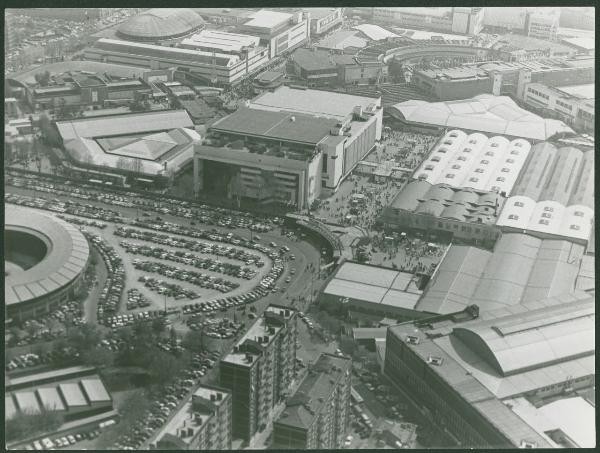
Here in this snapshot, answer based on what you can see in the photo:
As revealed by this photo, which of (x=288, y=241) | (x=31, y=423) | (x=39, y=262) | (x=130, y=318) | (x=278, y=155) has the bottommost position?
(x=288, y=241)

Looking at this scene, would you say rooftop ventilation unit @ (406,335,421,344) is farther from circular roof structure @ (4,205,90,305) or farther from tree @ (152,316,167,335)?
circular roof structure @ (4,205,90,305)

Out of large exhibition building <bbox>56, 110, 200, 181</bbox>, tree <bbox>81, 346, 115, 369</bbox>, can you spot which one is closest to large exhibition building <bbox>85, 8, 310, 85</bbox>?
large exhibition building <bbox>56, 110, 200, 181</bbox>

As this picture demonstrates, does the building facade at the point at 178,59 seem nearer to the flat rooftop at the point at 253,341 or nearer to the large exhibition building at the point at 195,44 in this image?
the large exhibition building at the point at 195,44

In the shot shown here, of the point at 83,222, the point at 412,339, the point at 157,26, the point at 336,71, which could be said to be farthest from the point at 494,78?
the point at 412,339

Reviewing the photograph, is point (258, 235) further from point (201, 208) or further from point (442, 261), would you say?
point (442, 261)

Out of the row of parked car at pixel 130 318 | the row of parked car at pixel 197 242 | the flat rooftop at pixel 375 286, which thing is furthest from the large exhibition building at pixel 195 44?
the row of parked car at pixel 130 318

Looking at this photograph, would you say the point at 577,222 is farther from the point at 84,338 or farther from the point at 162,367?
the point at 84,338
